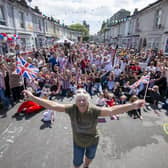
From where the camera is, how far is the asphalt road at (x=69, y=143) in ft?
9.07

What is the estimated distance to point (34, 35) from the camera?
19312 millimetres

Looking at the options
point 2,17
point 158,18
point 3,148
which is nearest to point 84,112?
point 3,148

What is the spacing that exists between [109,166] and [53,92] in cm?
441

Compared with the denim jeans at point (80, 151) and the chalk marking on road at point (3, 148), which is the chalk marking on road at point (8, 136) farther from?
the denim jeans at point (80, 151)

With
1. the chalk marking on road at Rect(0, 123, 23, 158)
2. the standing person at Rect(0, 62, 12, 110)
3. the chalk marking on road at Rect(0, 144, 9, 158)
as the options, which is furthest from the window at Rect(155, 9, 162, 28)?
the chalk marking on road at Rect(0, 144, 9, 158)

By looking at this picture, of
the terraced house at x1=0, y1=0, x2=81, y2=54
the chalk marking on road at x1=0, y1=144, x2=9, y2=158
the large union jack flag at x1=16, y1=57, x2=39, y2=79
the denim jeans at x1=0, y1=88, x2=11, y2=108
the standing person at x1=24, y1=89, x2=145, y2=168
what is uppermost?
the terraced house at x1=0, y1=0, x2=81, y2=54

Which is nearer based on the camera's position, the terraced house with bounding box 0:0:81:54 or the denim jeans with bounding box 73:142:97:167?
the denim jeans with bounding box 73:142:97:167

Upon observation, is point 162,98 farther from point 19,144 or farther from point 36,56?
point 36,56

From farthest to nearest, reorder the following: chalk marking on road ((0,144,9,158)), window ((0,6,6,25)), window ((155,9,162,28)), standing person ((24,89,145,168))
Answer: window ((155,9,162,28)) → window ((0,6,6,25)) → chalk marking on road ((0,144,9,158)) → standing person ((24,89,145,168))

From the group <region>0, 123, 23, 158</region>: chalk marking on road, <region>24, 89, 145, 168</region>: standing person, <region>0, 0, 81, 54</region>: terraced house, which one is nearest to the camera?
<region>24, 89, 145, 168</region>: standing person

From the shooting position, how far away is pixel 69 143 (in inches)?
130

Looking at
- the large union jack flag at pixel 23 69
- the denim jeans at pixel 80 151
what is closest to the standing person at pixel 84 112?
the denim jeans at pixel 80 151

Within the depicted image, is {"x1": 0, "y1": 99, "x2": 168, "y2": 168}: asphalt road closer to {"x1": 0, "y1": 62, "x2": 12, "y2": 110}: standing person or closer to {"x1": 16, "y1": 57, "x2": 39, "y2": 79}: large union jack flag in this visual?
{"x1": 0, "y1": 62, "x2": 12, "y2": 110}: standing person

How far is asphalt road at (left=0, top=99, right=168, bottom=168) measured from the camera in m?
2.76
